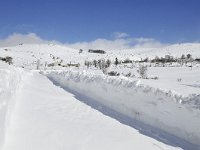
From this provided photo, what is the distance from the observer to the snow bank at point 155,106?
8.22 m

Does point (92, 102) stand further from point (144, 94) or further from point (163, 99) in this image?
point (163, 99)

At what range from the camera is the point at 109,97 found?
565 inches

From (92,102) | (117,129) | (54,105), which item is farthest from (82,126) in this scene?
(92,102)

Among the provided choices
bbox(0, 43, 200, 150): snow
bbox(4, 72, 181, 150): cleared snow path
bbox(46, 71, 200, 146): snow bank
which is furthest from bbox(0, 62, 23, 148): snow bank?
bbox(46, 71, 200, 146): snow bank

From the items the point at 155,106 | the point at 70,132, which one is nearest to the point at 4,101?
the point at 70,132

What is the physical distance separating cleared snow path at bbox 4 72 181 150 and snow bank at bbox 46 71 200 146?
2.46 ft

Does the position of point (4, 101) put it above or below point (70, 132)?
above

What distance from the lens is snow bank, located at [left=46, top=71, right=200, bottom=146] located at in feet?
27.0

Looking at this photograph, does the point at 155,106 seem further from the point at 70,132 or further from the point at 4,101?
the point at 4,101

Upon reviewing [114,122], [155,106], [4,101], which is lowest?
[114,122]

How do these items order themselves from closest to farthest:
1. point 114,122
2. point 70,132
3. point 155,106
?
1. point 70,132
2. point 155,106
3. point 114,122

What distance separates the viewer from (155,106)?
399 inches

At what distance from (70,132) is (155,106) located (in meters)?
2.58

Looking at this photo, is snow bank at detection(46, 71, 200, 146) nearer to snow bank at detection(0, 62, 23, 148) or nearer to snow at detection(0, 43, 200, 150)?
snow at detection(0, 43, 200, 150)
